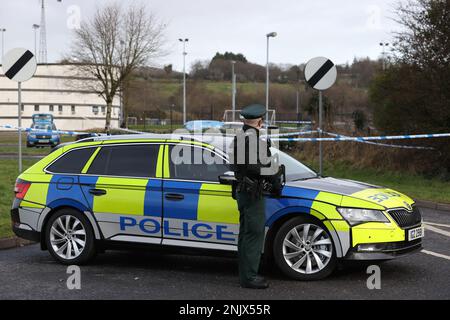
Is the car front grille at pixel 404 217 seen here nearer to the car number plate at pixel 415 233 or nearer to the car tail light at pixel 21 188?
the car number plate at pixel 415 233

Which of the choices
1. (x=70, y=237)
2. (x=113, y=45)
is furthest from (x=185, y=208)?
(x=113, y=45)

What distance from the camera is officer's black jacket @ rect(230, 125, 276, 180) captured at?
6215 millimetres

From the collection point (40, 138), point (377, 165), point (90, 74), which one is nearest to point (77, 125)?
point (90, 74)

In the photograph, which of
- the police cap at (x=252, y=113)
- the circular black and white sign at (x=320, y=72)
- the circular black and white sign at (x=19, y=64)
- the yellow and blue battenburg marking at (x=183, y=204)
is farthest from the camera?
the circular black and white sign at (x=320, y=72)

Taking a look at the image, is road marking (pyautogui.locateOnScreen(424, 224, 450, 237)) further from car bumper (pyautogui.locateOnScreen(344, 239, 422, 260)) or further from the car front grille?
car bumper (pyautogui.locateOnScreen(344, 239, 422, 260))

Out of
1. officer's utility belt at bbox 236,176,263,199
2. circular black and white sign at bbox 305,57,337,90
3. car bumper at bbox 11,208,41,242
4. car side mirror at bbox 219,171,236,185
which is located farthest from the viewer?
circular black and white sign at bbox 305,57,337,90

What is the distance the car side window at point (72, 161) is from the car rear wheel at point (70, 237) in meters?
0.52

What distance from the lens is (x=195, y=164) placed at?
280 inches

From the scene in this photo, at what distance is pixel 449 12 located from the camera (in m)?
15.6

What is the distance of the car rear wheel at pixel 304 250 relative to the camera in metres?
6.47

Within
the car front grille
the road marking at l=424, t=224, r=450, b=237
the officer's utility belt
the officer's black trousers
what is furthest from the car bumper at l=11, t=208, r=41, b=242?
the road marking at l=424, t=224, r=450, b=237

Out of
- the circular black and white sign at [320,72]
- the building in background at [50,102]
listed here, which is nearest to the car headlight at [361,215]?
the circular black and white sign at [320,72]

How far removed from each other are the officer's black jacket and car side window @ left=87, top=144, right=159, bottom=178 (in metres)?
1.32

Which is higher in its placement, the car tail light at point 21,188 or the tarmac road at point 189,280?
the car tail light at point 21,188
